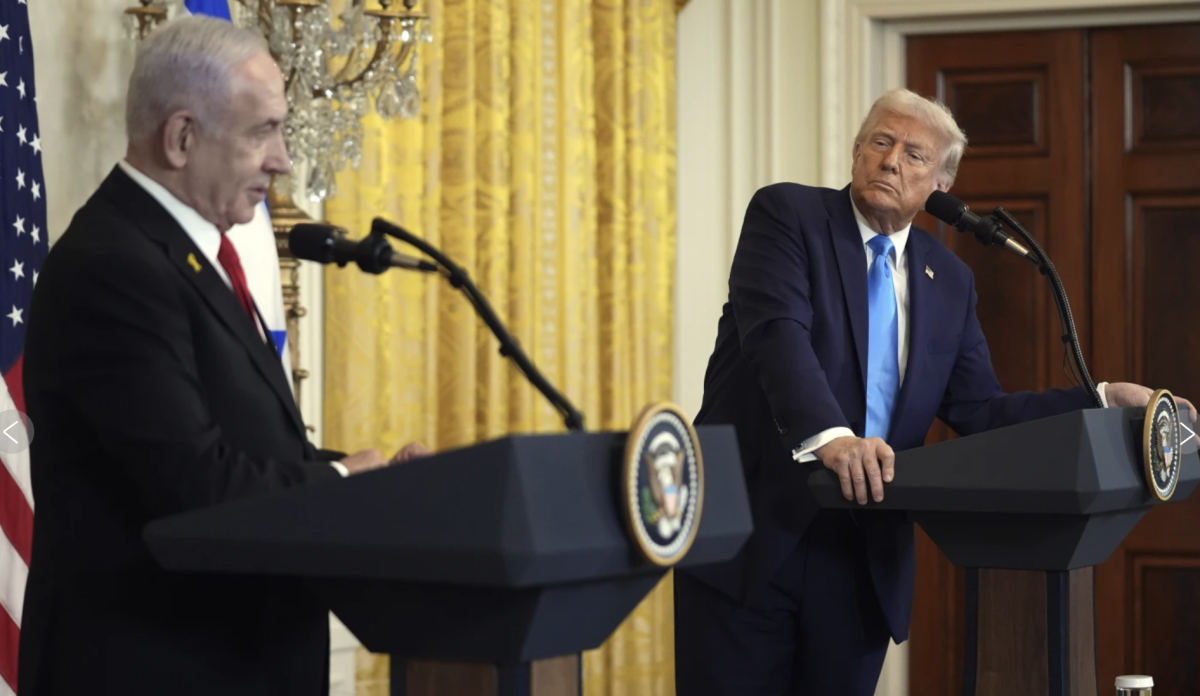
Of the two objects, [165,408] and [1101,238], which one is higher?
[1101,238]

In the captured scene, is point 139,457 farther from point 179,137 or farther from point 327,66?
point 327,66

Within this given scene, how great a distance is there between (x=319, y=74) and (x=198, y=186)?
1.75 m

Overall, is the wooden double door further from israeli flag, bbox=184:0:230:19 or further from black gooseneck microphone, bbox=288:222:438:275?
black gooseneck microphone, bbox=288:222:438:275

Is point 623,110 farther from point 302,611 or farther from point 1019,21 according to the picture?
point 302,611

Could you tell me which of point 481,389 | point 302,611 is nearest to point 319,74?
point 481,389

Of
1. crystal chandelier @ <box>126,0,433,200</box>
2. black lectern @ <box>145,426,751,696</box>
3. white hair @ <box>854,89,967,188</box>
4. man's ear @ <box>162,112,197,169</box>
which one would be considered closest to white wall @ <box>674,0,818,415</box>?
crystal chandelier @ <box>126,0,433,200</box>

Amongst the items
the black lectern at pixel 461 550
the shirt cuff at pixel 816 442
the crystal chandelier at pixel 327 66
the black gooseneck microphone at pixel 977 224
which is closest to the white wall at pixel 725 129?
the crystal chandelier at pixel 327 66

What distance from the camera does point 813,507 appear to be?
2725 mm

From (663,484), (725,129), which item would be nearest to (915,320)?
(663,484)

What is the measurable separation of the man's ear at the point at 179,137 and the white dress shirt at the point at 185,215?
1.5 inches

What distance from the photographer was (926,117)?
9.39ft

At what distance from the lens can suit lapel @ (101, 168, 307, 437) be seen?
1.70 m

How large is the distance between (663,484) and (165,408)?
543mm

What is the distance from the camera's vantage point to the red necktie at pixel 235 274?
182cm
